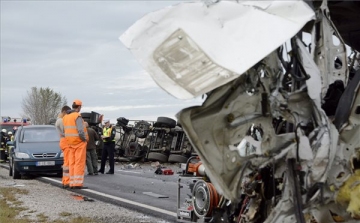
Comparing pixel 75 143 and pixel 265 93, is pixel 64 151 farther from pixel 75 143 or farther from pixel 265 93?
pixel 265 93

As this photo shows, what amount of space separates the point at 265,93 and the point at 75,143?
27.1 feet

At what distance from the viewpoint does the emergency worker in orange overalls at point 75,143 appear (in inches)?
468

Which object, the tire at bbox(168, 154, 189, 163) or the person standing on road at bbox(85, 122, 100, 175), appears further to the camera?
the tire at bbox(168, 154, 189, 163)

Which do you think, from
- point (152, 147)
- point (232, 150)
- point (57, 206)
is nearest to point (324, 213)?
point (232, 150)

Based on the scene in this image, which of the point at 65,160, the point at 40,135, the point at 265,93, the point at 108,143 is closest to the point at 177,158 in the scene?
the point at 108,143

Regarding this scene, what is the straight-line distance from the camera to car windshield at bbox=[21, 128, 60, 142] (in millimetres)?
16562

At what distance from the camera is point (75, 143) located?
39.4ft

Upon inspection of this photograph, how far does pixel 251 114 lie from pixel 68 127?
26.7ft

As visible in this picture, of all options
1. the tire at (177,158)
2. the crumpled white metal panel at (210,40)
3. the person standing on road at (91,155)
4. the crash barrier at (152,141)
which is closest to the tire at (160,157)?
the crash barrier at (152,141)

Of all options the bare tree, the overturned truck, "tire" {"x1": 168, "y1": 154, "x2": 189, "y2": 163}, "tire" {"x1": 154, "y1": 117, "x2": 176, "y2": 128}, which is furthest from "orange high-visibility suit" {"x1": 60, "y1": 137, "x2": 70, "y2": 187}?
the bare tree

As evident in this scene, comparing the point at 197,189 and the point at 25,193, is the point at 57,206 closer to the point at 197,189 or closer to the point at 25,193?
the point at 25,193

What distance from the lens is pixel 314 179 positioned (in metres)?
4.21

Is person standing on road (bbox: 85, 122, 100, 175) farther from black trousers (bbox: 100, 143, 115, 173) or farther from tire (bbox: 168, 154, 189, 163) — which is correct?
tire (bbox: 168, 154, 189, 163)

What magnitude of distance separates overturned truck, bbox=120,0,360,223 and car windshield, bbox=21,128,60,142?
12.6 metres
